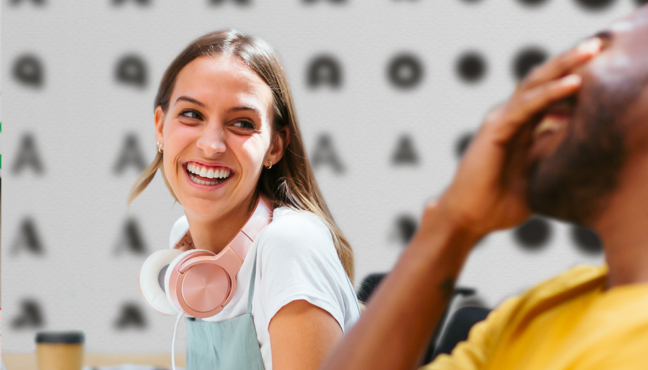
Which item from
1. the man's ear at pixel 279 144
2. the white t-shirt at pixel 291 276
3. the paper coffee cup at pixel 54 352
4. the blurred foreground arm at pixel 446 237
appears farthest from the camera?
the paper coffee cup at pixel 54 352

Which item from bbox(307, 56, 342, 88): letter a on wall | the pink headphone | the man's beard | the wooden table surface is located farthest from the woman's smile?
the wooden table surface

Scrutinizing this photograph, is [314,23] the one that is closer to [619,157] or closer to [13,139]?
[13,139]

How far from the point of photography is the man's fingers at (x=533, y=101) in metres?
0.39

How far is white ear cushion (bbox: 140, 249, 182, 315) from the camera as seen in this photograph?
1.10 meters

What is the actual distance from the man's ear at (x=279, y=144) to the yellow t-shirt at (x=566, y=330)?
71 centimetres

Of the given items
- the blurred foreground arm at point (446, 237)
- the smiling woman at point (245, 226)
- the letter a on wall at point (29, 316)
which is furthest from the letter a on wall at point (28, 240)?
the blurred foreground arm at point (446, 237)

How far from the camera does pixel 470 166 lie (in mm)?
452

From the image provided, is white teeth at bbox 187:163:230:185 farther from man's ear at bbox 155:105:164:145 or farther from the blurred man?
the blurred man

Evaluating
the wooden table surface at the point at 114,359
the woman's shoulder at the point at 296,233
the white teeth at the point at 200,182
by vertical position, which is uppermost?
the white teeth at the point at 200,182

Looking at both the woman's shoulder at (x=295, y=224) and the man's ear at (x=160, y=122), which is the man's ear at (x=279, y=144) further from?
the man's ear at (x=160, y=122)

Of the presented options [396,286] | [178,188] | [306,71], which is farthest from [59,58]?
[396,286]

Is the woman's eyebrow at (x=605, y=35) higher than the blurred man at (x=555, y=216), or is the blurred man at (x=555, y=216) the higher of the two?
the woman's eyebrow at (x=605, y=35)

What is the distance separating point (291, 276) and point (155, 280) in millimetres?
367

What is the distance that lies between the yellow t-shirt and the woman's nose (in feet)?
2.11
